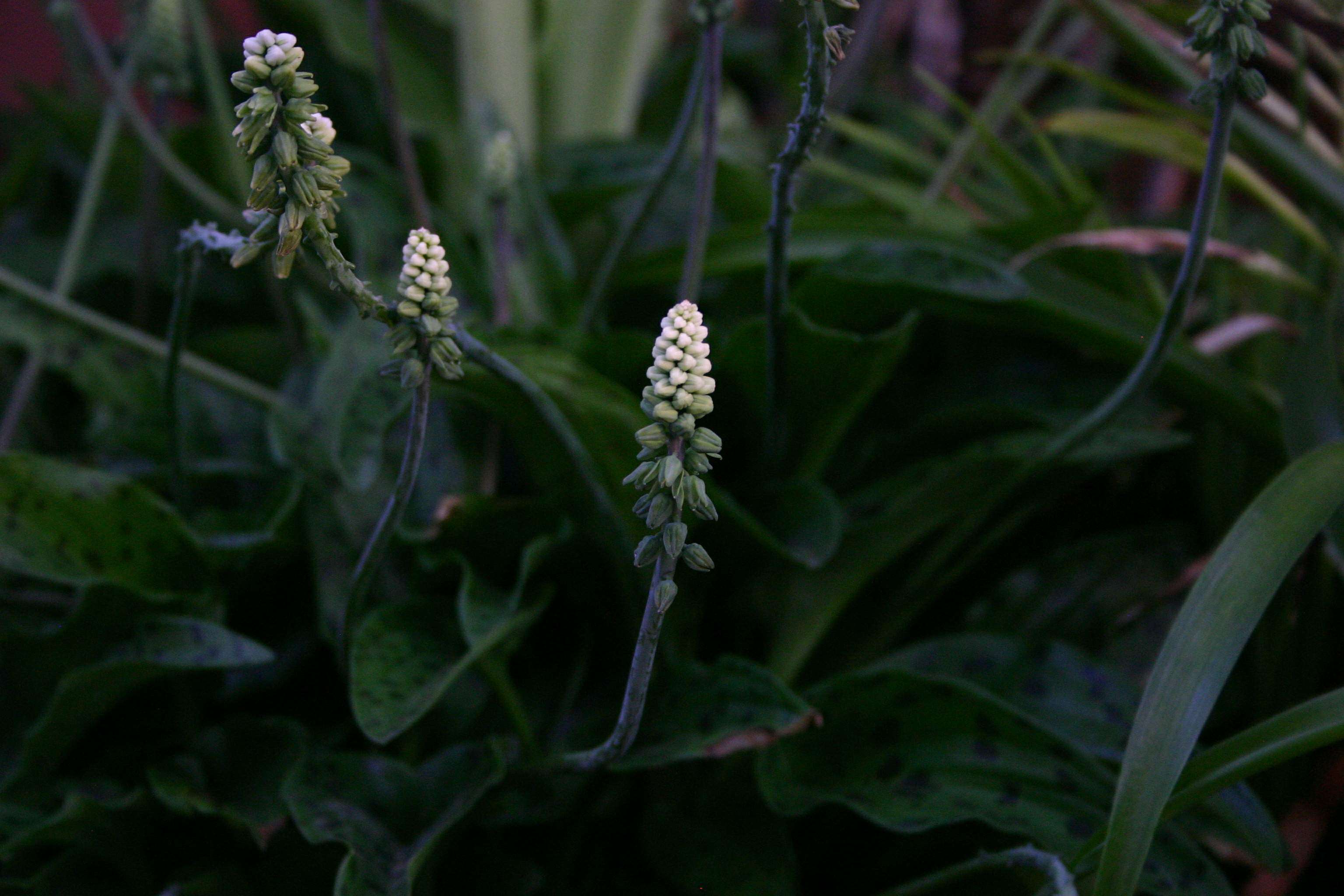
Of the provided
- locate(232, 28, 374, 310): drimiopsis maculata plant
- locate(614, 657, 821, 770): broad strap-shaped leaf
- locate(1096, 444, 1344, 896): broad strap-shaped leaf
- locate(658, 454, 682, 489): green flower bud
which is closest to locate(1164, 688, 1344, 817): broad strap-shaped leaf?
locate(1096, 444, 1344, 896): broad strap-shaped leaf

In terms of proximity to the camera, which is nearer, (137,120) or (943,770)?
(943,770)

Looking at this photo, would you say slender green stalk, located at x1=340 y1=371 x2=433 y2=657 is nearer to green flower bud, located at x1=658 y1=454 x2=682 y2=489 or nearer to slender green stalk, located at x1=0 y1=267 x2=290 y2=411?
green flower bud, located at x1=658 y1=454 x2=682 y2=489

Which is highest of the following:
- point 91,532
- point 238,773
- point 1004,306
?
point 1004,306

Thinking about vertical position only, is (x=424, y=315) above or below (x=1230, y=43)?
below

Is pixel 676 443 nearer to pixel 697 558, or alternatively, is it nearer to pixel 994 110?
pixel 697 558

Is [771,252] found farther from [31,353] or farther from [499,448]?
[31,353]

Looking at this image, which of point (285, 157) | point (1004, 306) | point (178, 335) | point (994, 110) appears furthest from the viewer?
point (994, 110)

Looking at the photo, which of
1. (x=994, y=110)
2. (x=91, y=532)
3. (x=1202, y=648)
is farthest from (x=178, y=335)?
(x=994, y=110)

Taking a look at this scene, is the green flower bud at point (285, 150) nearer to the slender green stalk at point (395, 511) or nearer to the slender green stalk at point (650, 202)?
the slender green stalk at point (395, 511)
